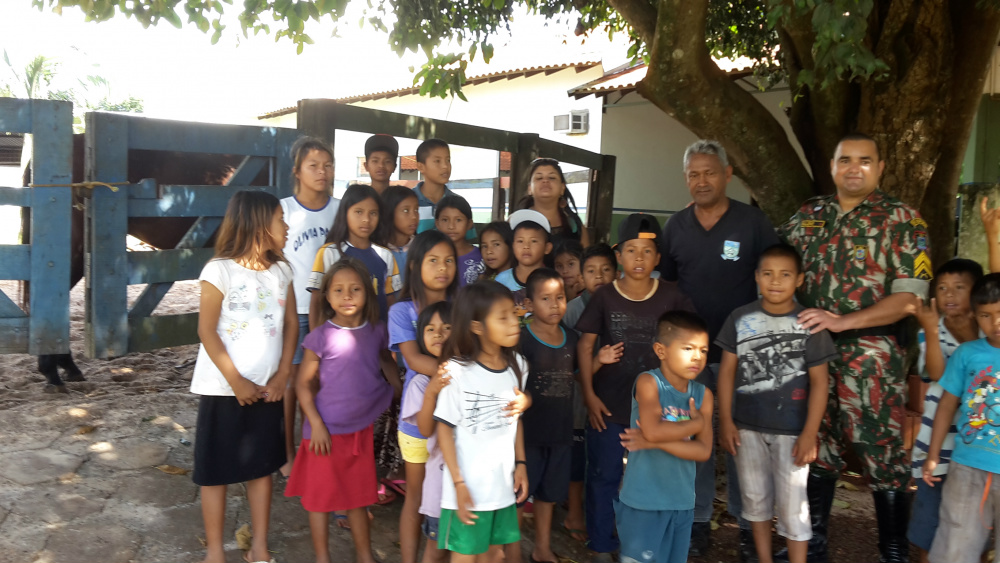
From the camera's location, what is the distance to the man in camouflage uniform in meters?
2.99

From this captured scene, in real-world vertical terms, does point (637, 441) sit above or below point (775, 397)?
below

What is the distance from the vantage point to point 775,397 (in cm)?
297

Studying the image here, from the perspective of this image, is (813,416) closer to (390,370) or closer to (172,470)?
(390,370)

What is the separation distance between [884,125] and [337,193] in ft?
33.0

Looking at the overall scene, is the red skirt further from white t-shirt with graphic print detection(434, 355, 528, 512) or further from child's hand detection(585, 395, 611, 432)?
child's hand detection(585, 395, 611, 432)

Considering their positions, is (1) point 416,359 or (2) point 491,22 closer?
(1) point 416,359

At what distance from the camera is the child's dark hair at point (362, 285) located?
279cm

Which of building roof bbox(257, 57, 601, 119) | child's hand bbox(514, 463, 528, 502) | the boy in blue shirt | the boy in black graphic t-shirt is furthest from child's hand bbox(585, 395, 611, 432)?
building roof bbox(257, 57, 601, 119)

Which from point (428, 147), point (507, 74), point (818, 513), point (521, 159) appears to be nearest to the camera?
point (818, 513)

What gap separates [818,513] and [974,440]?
28.0 inches

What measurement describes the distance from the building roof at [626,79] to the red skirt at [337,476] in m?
7.60

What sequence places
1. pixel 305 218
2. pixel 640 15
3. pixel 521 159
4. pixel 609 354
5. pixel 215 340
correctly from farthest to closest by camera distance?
pixel 521 159, pixel 640 15, pixel 305 218, pixel 609 354, pixel 215 340

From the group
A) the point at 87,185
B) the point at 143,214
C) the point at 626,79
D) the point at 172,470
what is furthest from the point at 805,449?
the point at 626,79

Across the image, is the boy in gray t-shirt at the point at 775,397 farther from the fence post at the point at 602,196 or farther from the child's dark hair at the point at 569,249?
the fence post at the point at 602,196
